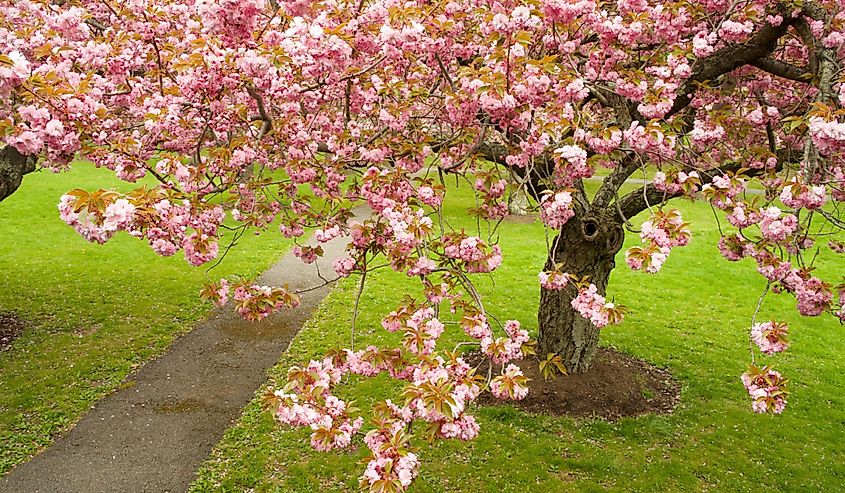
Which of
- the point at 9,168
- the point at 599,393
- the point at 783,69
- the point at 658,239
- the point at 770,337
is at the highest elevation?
the point at 783,69

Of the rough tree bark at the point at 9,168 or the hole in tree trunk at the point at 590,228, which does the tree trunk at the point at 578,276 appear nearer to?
the hole in tree trunk at the point at 590,228

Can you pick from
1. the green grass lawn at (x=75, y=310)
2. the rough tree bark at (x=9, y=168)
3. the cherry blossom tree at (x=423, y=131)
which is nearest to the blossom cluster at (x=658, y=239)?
the cherry blossom tree at (x=423, y=131)

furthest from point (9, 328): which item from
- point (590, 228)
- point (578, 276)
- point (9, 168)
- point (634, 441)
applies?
point (634, 441)

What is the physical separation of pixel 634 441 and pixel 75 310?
8927 millimetres

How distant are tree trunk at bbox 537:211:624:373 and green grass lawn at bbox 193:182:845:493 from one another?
0.98 metres

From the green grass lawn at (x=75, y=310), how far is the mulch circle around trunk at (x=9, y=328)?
0.47 ft

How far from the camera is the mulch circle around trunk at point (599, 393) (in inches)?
284

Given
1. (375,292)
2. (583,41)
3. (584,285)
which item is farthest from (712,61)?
(375,292)

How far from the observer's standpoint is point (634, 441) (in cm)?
664

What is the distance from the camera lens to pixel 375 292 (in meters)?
12.2

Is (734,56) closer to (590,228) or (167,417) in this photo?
(590,228)

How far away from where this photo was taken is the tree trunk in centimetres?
679

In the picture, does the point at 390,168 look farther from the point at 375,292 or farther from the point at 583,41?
the point at 375,292

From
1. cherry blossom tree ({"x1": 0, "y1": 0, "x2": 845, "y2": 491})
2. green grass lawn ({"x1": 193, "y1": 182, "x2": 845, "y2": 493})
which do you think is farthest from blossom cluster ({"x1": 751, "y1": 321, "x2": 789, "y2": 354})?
green grass lawn ({"x1": 193, "y1": 182, "x2": 845, "y2": 493})
